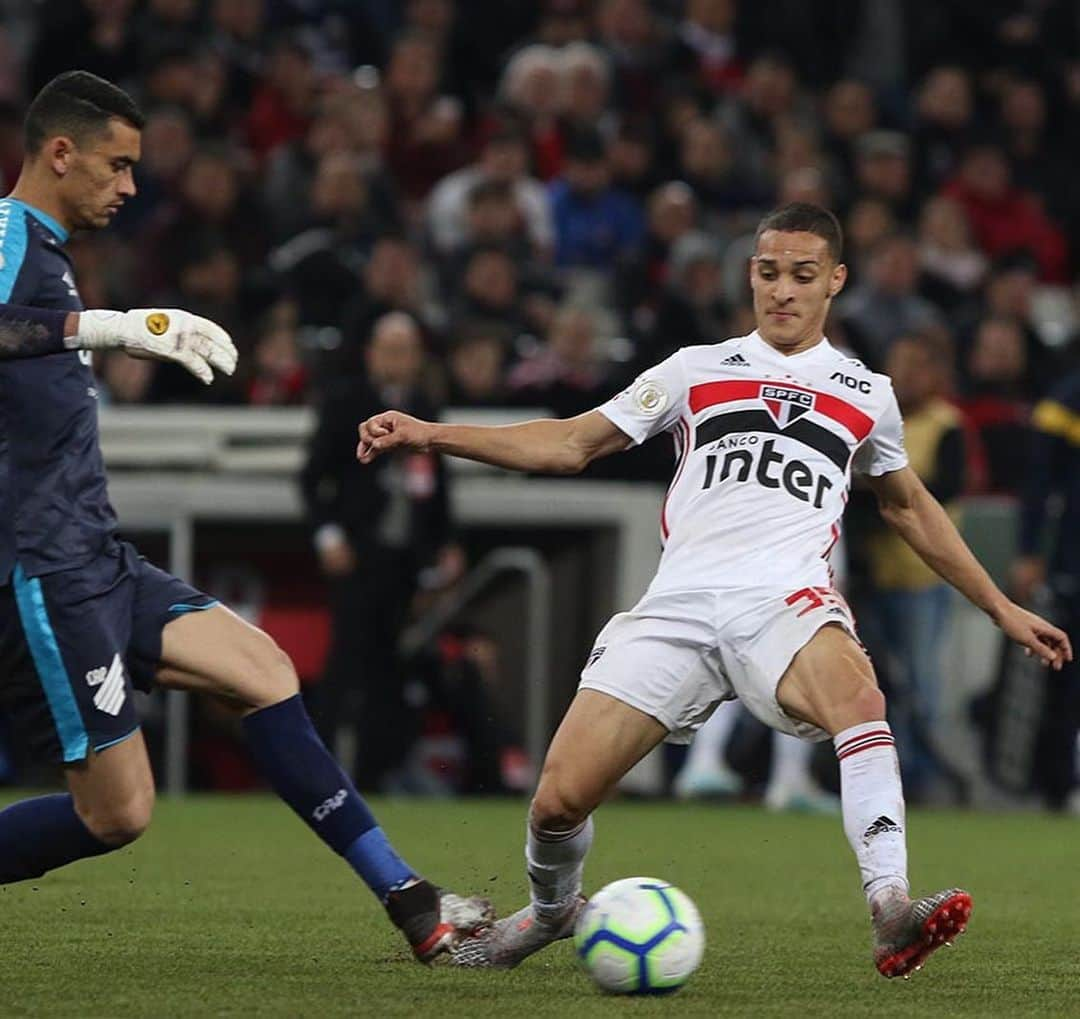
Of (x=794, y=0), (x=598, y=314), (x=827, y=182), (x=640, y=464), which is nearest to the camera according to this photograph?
(x=640, y=464)

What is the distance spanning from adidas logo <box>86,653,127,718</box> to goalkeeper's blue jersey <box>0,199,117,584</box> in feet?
0.86

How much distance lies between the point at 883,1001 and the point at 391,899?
126 centimetres

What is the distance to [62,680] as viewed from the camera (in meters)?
5.89

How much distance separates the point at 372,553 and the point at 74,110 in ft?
21.3

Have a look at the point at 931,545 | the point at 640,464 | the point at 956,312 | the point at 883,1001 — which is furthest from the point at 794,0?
the point at 883,1001

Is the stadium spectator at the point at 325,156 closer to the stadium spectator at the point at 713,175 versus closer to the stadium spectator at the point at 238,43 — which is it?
the stadium spectator at the point at 238,43

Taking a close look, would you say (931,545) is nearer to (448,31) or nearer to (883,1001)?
(883,1001)

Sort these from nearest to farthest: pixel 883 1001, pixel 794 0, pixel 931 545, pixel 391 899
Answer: pixel 883 1001, pixel 391 899, pixel 931 545, pixel 794 0

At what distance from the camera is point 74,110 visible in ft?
20.0

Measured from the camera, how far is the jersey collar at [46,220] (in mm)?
6039

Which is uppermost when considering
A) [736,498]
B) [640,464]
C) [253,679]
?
[736,498]

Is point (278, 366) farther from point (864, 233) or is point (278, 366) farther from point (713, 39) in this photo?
point (713, 39)

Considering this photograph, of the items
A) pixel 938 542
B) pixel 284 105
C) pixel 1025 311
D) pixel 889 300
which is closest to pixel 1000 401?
pixel 889 300

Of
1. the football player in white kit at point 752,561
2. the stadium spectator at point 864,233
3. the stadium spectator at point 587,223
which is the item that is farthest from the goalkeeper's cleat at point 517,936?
the stadium spectator at point 587,223
